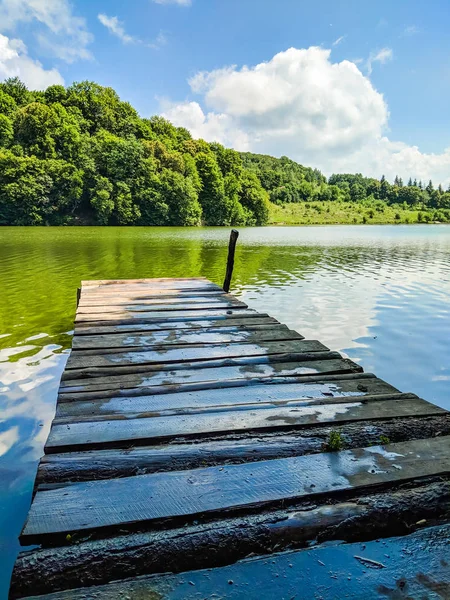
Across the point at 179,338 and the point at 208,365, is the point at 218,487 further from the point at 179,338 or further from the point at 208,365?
the point at 179,338

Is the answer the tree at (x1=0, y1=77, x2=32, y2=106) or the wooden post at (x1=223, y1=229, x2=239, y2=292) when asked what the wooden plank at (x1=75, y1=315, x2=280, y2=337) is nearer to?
the wooden post at (x1=223, y1=229, x2=239, y2=292)

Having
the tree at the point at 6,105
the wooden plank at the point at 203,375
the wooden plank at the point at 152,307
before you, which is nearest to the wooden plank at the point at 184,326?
the wooden plank at the point at 152,307

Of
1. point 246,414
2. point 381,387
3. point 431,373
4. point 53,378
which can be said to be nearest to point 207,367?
point 246,414

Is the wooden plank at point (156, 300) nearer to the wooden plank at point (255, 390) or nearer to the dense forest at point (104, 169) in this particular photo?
the wooden plank at point (255, 390)

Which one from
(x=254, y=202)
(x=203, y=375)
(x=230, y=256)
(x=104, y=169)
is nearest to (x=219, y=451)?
(x=203, y=375)

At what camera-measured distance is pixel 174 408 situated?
3.19 m

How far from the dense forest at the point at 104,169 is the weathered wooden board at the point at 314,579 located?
213 ft

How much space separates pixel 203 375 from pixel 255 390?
0.62 meters

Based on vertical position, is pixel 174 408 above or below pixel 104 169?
below

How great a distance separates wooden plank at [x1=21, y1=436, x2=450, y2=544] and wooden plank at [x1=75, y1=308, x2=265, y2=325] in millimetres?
4180

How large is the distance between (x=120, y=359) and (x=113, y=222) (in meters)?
66.9

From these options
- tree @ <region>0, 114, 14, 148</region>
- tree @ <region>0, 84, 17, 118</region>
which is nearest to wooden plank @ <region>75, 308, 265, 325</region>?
tree @ <region>0, 114, 14, 148</region>

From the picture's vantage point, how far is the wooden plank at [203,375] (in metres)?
3.67

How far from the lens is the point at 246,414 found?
3.03 meters
